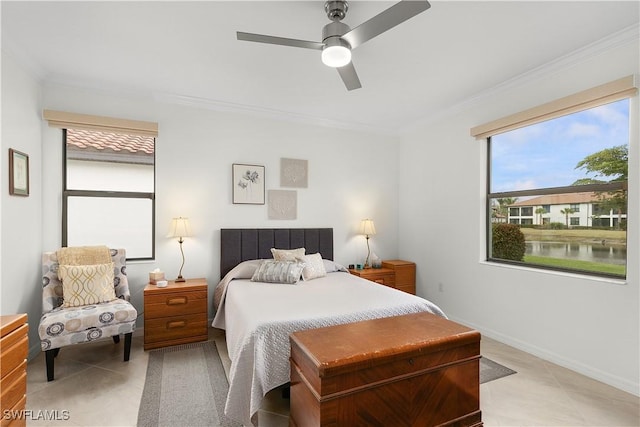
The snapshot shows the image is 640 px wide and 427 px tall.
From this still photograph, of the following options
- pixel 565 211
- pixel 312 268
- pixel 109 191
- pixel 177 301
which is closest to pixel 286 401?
pixel 312 268

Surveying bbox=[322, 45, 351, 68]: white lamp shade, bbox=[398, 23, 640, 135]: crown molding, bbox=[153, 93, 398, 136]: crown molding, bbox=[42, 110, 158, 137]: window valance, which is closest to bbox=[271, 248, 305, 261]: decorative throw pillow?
bbox=[153, 93, 398, 136]: crown molding

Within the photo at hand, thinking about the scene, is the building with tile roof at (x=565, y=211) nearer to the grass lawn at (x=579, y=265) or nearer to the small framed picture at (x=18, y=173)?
the grass lawn at (x=579, y=265)

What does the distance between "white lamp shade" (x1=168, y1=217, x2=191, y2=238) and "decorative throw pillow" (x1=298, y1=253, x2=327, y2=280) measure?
1.29 meters

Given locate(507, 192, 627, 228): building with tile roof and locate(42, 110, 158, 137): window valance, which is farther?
locate(42, 110, 158, 137): window valance

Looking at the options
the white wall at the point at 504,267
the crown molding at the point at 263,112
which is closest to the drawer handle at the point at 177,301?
the crown molding at the point at 263,112

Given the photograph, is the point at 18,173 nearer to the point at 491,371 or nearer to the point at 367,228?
the point at 367,228

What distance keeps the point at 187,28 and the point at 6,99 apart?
1629 mm

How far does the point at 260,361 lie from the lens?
1869 millimetres

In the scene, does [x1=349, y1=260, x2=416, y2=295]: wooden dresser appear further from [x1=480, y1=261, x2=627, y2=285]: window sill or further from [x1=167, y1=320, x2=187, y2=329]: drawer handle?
[x1=167, y1=320, x2=187, y2=329]: drawer handle

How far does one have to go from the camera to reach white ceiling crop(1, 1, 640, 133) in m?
2.06

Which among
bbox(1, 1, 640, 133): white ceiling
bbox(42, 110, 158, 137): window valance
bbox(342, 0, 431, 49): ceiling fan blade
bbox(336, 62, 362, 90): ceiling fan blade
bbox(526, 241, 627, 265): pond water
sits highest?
bbox(1, 1, 640, 133): white ceiling

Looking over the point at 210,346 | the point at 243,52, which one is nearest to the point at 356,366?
the point at 210,346

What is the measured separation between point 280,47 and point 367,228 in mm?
2579

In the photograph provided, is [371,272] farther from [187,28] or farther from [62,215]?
[62,215]
